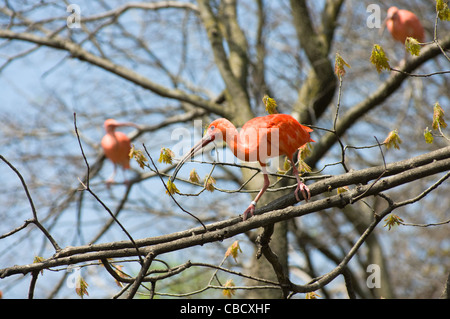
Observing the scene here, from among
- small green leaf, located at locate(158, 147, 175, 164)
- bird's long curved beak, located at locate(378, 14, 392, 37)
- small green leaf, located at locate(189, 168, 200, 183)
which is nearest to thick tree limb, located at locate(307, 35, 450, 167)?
bird's long curved beak, located at locate(378, 14, 392, 37)

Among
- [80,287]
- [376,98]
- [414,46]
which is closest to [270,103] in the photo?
[414,46]

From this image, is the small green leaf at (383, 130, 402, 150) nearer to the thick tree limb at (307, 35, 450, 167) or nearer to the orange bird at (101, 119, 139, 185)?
the thick tree limb at (307, 35, 450, 167)

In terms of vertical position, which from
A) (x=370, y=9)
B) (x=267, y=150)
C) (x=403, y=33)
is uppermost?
(x=370, y=9)

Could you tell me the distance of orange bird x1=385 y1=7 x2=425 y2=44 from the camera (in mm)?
7715

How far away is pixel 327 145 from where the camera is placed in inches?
261

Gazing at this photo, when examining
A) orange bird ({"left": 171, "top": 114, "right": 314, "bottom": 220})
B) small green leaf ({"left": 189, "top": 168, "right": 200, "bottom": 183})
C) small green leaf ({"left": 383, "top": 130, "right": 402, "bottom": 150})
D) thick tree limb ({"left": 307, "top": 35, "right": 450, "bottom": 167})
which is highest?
thick tree limb ({"left": 307, "top": 35, "right": 450, "bottom": 167})

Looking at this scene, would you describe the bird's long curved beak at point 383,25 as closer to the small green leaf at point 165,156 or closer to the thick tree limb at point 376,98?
the thick tree limb at point 376,98

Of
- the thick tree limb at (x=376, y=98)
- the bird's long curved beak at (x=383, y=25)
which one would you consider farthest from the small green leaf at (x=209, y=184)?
the bird's long curved beak at (x=383, y=25)

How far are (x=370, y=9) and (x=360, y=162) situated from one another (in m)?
2.71

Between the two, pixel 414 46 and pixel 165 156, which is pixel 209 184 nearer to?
pixel 165 156

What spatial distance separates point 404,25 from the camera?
7.74m

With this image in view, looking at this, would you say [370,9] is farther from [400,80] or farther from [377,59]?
[377,59]

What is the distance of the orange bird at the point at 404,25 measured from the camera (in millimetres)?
7715
